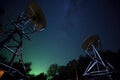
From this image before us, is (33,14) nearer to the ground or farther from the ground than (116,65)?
nearer to the ground

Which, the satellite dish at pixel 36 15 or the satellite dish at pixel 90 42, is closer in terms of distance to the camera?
the satellite dish at pixel 36 15

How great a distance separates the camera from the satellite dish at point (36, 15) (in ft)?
27.1

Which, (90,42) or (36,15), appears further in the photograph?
(90,42)

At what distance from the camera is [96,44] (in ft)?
38.7

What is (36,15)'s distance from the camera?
852 cm

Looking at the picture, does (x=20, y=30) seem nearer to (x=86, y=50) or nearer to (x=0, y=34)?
(x=0, y=34)

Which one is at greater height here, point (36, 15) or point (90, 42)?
point (90, 42)

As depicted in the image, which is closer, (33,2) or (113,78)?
(33,2)

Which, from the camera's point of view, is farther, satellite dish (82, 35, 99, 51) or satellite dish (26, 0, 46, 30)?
satellite dish (82, 35, 99, 51)

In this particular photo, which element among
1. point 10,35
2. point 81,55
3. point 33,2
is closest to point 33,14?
point 33,2

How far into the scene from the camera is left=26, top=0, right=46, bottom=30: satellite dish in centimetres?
827

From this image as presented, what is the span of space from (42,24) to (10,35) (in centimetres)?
172

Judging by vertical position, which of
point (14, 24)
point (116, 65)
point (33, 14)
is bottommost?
point (14, 24)

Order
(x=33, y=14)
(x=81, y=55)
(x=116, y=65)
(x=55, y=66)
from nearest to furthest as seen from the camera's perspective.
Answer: (x=33, y=14) < (x=116, y=65) < (x=81, y=55) < (x=55, y=66)
